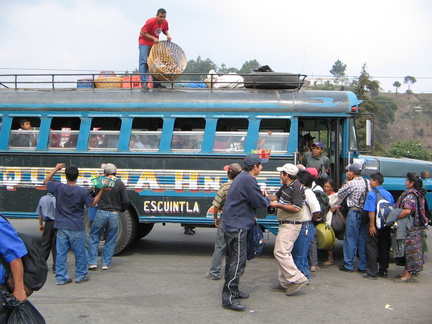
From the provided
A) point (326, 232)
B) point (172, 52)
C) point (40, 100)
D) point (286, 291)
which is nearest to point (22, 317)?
point (286, 291)

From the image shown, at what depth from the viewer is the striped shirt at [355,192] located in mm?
8070

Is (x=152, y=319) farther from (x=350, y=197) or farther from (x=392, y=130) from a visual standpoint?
(x=392, y=130)

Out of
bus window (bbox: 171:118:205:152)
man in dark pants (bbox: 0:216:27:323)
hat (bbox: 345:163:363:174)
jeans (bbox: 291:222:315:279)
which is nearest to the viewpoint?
man in dark pants (bbox: 0:216:27:323)

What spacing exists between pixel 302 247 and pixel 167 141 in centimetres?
332

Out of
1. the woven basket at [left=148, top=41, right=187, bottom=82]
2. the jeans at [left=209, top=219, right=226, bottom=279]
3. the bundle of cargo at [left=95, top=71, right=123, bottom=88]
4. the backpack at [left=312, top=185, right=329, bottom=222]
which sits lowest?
the jeans at [left=209, top=219, right=226, bottom=279]

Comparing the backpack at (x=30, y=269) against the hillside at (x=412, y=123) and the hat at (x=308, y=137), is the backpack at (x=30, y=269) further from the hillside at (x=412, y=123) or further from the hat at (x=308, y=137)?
the hillside at (x=412, y=123)

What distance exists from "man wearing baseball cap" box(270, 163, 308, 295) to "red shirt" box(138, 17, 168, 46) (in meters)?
5.38

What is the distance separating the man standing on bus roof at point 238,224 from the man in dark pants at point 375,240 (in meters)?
2.36

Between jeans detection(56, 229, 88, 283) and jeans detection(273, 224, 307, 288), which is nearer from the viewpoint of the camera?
jeans detection(273, 224, 307, 288)

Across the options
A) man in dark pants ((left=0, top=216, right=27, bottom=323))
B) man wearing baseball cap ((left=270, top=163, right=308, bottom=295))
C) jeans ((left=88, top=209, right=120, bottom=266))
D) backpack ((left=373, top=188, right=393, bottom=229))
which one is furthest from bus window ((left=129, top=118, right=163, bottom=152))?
man in dark pants ((left=0, top=216, right=27, bottom=323))

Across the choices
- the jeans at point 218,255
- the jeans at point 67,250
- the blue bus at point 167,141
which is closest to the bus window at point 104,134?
the blue bus at point 167,141

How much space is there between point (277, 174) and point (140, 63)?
13.0ft

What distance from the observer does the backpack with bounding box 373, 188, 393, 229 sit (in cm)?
758

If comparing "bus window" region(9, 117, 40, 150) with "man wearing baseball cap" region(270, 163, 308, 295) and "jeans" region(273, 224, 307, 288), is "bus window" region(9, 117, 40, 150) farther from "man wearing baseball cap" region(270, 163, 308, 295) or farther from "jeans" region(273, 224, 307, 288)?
"jeans" region(273, 224, 307, 288)
